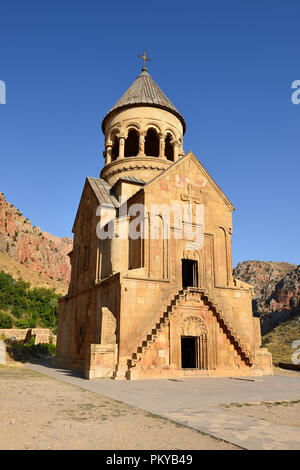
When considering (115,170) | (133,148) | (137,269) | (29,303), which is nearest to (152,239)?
(137,269)

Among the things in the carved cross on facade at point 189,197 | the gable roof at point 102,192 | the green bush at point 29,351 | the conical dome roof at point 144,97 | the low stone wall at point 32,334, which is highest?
the conical dome roof at point 144,97

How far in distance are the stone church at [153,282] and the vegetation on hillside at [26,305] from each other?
30.6 m

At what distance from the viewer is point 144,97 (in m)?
26.0

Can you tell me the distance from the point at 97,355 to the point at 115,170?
13.4m

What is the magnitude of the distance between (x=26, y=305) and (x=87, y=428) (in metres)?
53.0

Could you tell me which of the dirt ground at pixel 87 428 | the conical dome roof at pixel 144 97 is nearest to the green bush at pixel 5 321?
the conical dome roof at pixel 144 97

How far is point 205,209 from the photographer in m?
20.6

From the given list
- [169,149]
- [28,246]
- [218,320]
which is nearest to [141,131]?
[169,149]

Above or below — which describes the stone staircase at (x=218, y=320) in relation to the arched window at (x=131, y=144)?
below

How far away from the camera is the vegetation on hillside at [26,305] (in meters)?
52.1

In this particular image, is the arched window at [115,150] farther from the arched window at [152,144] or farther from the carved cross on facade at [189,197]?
the carved cross on facade at [189,197]

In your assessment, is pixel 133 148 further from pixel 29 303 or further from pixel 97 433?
pixel 29 303

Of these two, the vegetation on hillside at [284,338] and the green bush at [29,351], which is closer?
the green bush at [29,351]

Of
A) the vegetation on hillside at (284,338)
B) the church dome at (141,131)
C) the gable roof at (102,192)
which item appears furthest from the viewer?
the vegetation on hillside at (284,338)
